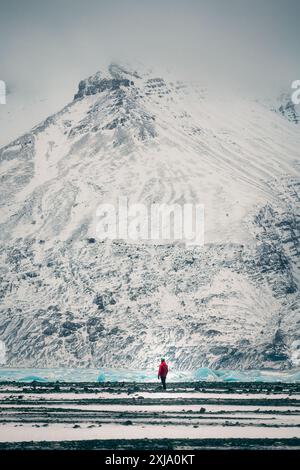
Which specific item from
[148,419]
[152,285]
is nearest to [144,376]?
[152,285]

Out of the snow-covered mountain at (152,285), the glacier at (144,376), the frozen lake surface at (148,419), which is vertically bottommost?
the frozen lake surface at (148,419)

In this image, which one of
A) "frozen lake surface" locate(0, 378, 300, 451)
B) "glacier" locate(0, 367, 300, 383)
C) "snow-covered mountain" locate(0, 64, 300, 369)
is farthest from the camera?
"snow-covered mountain" locate(0, 64, 300, 369)

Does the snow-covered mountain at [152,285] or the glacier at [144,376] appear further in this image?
the snow-covered mountain at [152,285]

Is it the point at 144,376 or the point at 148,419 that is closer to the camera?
the point at 148,419

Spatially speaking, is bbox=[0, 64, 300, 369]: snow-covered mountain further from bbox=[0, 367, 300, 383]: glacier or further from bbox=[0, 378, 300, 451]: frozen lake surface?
bbox=[0, 378, 300, 451]: frozen lake surface

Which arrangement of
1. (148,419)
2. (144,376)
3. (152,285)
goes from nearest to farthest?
(148,419) < (144,376) < (152,285)

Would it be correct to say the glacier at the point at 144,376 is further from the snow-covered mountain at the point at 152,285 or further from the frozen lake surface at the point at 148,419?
the frozen lake surface at the point at 148,419

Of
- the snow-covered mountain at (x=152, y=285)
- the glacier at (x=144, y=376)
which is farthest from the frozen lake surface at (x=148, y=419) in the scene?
the snow-covered mountain at (x=152, y=285)

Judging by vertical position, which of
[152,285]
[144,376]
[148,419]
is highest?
[152,285]

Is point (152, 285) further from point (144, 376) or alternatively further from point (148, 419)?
point (148, 419)

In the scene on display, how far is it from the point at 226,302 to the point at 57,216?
5322 cm

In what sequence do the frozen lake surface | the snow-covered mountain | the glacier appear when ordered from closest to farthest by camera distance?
1. the frozen lake surface
2. the glacier
3. the snow-covered mountain

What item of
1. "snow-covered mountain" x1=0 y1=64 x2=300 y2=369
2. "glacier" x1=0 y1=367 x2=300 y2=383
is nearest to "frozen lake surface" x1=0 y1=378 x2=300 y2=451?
"glacier" x1=0 y1=367 x2=300 y2=383
